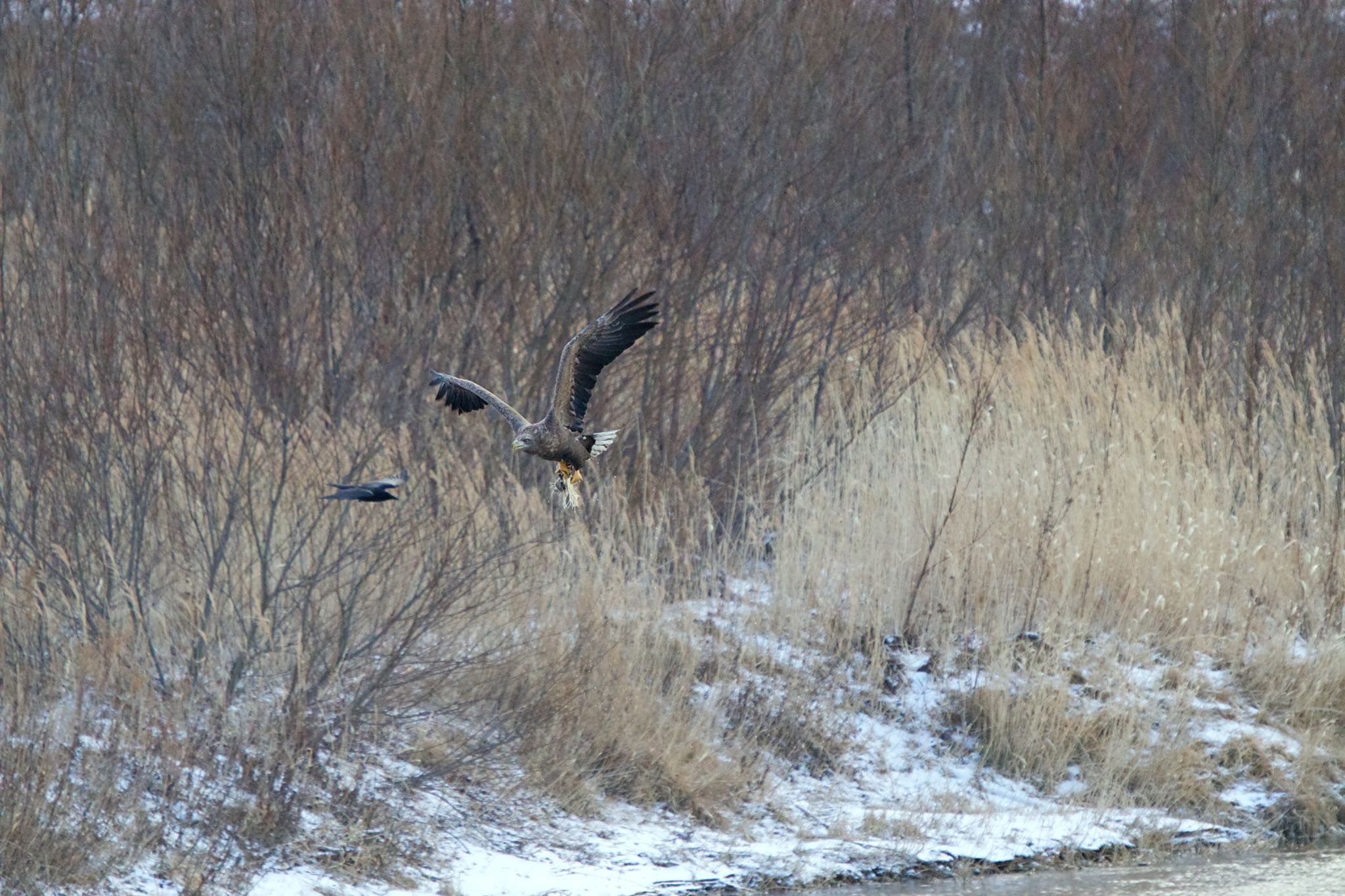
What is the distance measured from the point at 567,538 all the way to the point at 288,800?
6.14 ft

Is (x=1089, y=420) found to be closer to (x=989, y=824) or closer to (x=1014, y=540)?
(x=1014, y=540)

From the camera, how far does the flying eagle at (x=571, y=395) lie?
492cm

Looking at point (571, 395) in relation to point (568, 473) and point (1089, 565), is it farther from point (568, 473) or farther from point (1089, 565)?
point (1089, 565)

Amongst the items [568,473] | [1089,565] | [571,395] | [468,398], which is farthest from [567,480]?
[1089,565]

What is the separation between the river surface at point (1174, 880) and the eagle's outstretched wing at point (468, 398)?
1.74 m

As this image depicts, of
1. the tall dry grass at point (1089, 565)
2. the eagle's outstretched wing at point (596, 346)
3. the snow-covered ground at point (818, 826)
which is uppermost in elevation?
the eagle's outstretched wing at point (596, 346)

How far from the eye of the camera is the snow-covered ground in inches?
203

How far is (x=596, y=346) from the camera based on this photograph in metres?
5.03

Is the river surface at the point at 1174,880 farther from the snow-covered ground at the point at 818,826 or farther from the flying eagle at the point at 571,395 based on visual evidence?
the flying eagle at the point at 571,395

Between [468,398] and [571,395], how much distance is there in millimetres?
423

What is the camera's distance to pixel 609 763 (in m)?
5.75

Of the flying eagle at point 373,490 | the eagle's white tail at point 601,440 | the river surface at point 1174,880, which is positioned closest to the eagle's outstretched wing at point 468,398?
the eagle's white tail at point 601,440

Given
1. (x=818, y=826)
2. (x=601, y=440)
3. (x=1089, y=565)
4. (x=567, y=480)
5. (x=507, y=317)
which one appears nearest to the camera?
(x=567, y=480)

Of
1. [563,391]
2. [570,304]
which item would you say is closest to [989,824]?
[563,391]
